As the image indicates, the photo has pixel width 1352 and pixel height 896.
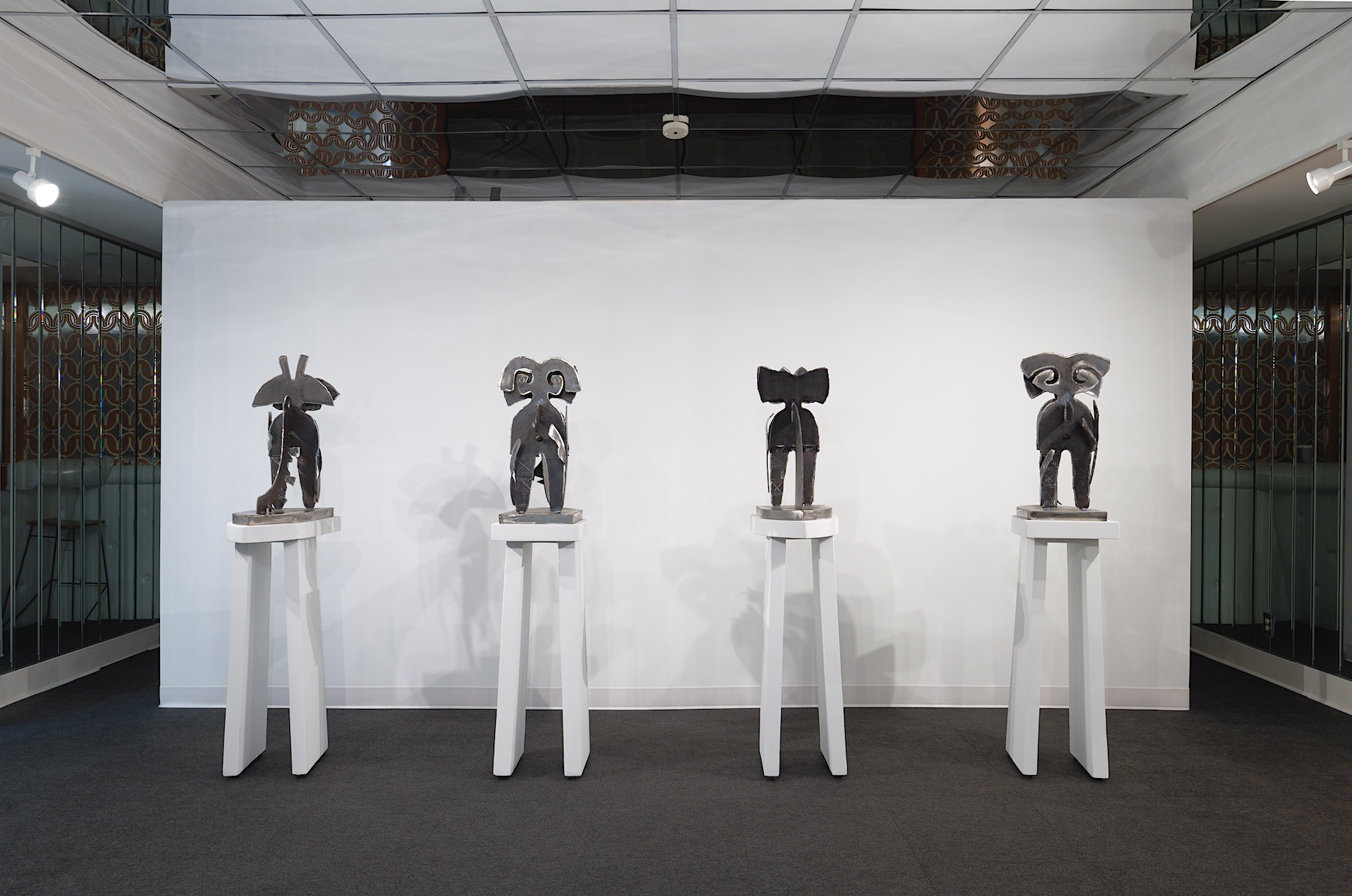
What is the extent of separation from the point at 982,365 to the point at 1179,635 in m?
1.71

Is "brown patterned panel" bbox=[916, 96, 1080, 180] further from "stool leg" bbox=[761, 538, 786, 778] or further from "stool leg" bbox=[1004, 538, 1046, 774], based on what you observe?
"stool leg" bbox=[761, 538, 786, 778]

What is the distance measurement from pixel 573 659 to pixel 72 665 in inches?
130

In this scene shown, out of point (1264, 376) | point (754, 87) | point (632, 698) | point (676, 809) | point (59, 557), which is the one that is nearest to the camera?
point (676, 809)

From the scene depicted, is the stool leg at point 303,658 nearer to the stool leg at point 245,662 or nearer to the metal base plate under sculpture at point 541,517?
the stool leg at point 245,662

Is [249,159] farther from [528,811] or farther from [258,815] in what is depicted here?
[528,811]

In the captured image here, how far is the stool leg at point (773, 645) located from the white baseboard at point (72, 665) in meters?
3.84

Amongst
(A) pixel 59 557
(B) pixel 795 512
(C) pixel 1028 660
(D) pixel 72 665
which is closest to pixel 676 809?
(B) pixel 795 512

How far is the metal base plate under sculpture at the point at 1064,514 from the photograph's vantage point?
128 inches

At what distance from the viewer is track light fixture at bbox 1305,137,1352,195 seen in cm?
318

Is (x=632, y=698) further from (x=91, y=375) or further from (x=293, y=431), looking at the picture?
(x=91, y=375)

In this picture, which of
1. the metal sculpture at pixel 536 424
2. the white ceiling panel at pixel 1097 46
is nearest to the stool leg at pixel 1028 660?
the metal sculpture at pixel 536 424

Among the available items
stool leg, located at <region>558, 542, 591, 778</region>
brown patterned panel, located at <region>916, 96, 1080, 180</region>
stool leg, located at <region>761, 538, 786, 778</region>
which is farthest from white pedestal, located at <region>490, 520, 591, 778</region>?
brown patterned panel, located at <region>916, 96, 1080, 180</region>

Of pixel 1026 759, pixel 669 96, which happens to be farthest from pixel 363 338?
pixel 1026 759

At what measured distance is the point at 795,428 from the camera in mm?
3393
